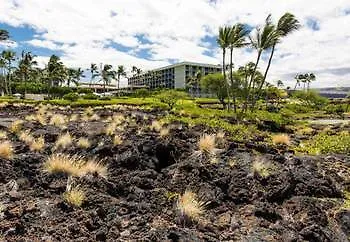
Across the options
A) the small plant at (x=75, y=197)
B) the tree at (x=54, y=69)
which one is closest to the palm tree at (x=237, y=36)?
the small plant at (x=75, y=197)

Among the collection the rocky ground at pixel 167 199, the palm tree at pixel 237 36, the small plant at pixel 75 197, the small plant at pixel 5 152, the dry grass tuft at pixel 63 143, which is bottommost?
the rocky ground at pixel 167 199

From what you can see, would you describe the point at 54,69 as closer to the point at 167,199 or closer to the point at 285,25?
the point at 285,25

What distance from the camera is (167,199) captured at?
9312 mm

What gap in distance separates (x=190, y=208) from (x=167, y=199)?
1.13 meters

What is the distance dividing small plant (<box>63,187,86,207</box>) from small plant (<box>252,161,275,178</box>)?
489cm

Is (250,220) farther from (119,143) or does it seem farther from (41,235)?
(119,143)

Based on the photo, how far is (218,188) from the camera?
10.4 metres

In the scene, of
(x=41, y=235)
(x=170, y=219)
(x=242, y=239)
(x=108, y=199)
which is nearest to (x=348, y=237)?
(x=242, y=239)

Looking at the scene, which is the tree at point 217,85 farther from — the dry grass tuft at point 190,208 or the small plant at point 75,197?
the small plant at point 75,197

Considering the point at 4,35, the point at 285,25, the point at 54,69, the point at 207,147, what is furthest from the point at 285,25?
the point at 54,69

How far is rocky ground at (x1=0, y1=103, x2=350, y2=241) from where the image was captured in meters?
7.52

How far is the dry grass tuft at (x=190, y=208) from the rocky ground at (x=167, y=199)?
12 cm

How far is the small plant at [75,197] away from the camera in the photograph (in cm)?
833

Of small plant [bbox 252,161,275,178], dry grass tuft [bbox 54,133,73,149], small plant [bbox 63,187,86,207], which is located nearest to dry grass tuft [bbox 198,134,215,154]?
small plant [bbox 252,161,275,178]
